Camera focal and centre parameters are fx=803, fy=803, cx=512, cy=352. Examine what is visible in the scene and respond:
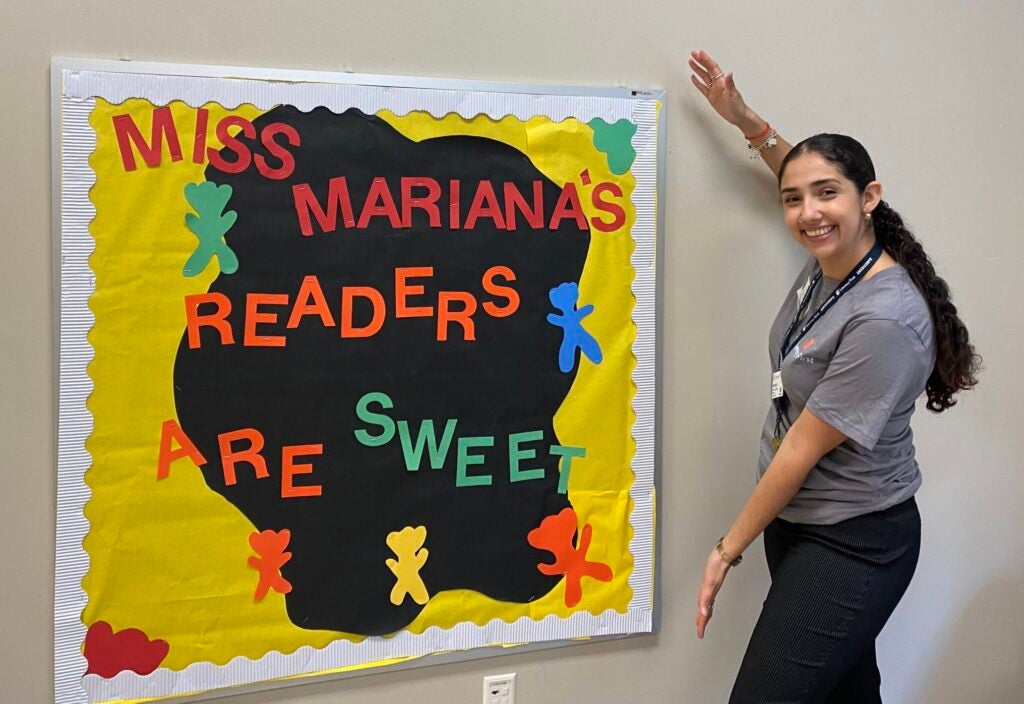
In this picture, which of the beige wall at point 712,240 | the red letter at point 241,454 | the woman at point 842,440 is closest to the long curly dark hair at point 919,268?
the woman at point 842,440

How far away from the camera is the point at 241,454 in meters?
1.40

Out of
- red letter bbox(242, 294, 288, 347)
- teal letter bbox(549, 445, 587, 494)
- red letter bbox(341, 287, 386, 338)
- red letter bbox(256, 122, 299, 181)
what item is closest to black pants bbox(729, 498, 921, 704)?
teal letter bbox(549, 445, 587, 494)

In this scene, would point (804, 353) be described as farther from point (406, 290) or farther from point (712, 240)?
point (406, 290)

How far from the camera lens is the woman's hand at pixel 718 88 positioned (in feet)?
5.09

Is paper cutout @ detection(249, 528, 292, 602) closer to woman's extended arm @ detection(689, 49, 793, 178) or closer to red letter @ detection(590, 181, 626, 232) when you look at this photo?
red letter @ detection(590, 181, 626, 232)

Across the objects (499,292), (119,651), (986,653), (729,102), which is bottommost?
(986,653)

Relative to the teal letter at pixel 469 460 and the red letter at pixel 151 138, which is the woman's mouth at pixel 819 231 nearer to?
the teal letter at pixel 469 460

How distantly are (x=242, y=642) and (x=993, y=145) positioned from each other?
76.4 inches

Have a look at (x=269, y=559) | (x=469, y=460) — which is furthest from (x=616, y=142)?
(x=269, y=559)

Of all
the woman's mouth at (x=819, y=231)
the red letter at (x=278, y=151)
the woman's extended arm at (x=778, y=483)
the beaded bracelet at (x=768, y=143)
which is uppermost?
the beaded bracelet at (x=768, y=143)

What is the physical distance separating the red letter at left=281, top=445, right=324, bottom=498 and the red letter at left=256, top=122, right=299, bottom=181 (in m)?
0.47

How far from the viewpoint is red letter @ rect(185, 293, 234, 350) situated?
1367 millimetres

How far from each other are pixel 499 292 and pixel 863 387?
0.65m

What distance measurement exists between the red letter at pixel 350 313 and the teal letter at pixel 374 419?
112 millimetres
